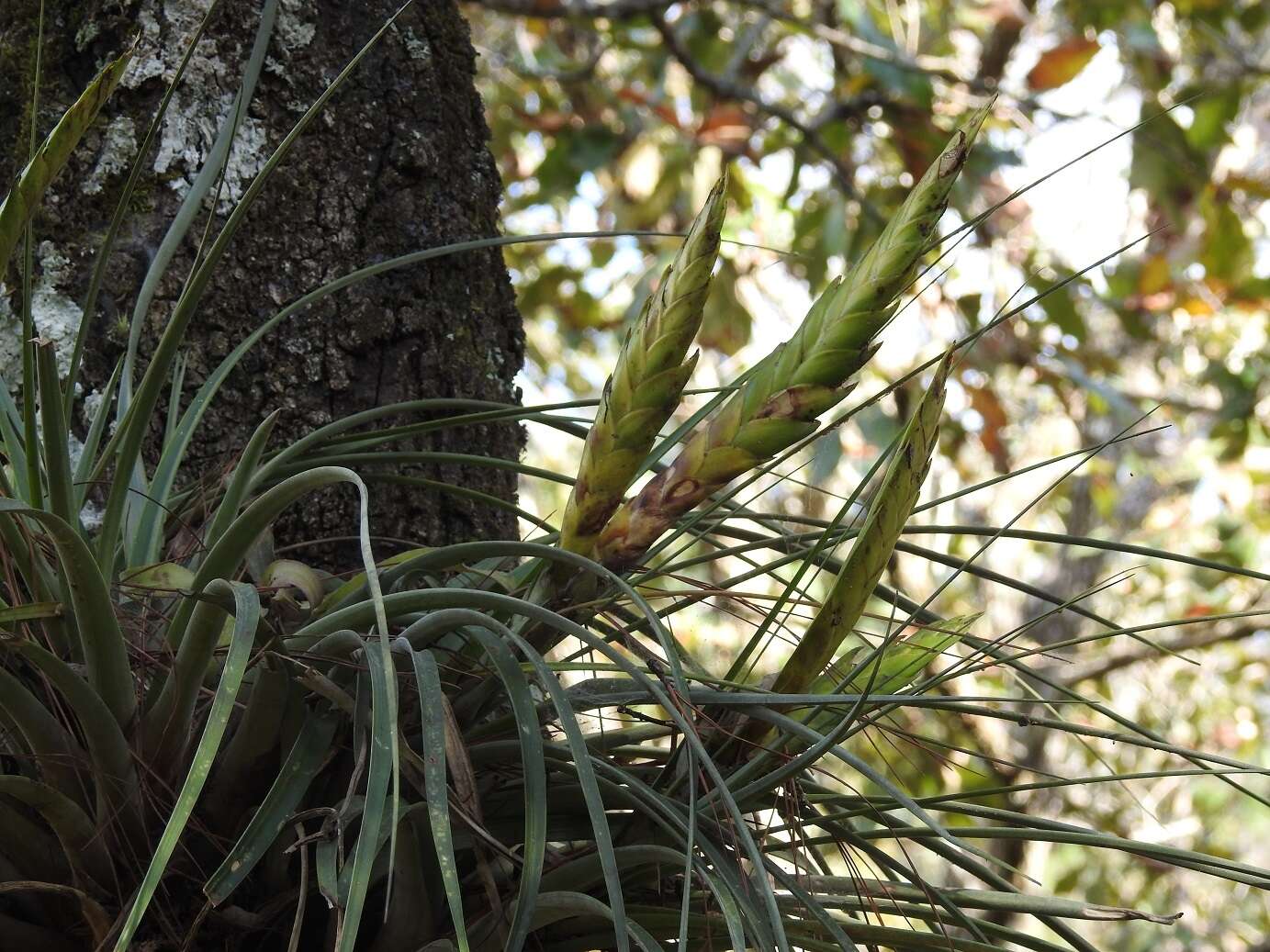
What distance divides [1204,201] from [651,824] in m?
2.08

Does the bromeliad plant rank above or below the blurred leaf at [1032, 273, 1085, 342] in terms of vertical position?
below

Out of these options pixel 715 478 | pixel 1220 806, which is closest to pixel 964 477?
pixel 1220 806

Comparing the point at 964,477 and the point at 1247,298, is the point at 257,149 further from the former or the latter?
the point at 964,477

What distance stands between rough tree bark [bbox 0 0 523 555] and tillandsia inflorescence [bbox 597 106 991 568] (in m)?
0.32

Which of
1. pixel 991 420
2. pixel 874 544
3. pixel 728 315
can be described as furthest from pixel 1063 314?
pixel 874 544

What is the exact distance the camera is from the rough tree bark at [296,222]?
0.66m

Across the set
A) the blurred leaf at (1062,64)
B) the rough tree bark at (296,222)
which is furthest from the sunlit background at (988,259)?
the rough tree bark at (296,222)

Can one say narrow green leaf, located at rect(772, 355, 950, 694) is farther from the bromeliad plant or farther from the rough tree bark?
the rough tree bark

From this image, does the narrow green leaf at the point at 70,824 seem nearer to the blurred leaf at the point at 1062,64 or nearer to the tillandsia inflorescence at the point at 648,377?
the tillandsia inflorescence at the point at 648,377

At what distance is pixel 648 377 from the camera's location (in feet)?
1.20

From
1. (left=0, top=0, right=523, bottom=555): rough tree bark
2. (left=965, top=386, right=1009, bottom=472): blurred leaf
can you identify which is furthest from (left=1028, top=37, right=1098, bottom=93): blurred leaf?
(left=0, top=0, right=523, bottom=555): rough tree bark

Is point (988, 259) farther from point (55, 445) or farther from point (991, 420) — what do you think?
point (55, 445)

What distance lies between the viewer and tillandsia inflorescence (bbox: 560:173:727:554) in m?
0.35

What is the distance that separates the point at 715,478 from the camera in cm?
38
